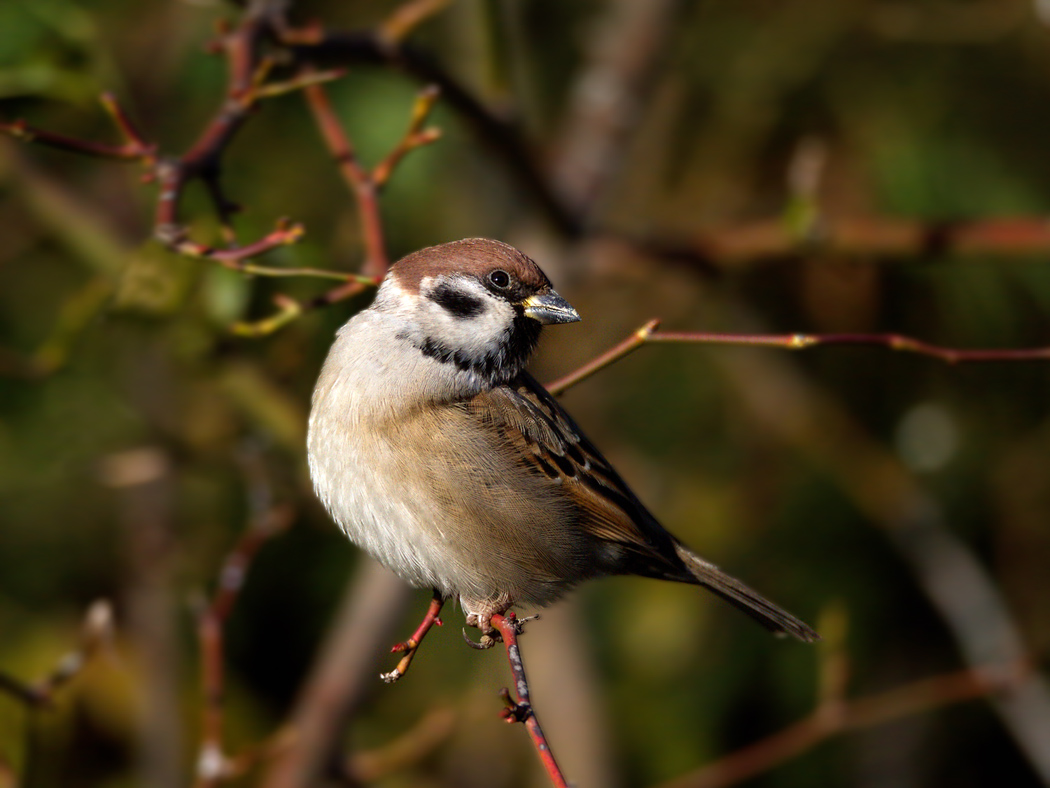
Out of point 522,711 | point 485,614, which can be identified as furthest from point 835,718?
point 522,711

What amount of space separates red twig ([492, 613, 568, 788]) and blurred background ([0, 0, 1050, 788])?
7.77ft

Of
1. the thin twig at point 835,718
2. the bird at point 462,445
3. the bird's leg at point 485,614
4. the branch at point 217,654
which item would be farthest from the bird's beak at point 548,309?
the thin twig at point 835,718

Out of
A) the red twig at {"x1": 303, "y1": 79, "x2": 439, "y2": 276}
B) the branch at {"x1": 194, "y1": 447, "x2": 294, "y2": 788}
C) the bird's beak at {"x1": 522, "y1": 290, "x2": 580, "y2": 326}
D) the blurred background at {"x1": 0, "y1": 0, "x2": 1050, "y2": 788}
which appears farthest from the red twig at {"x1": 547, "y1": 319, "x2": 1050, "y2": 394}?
the blurred background at {"x1": 0, "y1": 0, "x2": 1050, "y2": 788}

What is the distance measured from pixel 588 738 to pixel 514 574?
259 cm

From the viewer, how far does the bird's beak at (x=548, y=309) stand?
2529mm

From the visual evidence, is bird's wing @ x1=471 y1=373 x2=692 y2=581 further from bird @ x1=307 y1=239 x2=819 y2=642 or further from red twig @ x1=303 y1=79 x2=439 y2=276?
red twig @ x1=303 y1=79 x2=439 y2=276

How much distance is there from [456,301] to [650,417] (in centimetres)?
286

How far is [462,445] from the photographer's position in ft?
8.79

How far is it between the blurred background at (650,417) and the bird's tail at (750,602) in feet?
4.91

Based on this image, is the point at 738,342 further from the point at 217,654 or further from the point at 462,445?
the point at 217,654

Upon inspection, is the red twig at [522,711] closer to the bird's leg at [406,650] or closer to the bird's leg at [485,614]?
the bird's leg at [406,650]

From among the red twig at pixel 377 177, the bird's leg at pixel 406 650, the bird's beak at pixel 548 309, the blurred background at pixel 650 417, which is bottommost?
the blurred background at pixel 650 417

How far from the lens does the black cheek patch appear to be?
264 cm

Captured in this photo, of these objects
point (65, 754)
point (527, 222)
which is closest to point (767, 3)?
point (527, 222)
